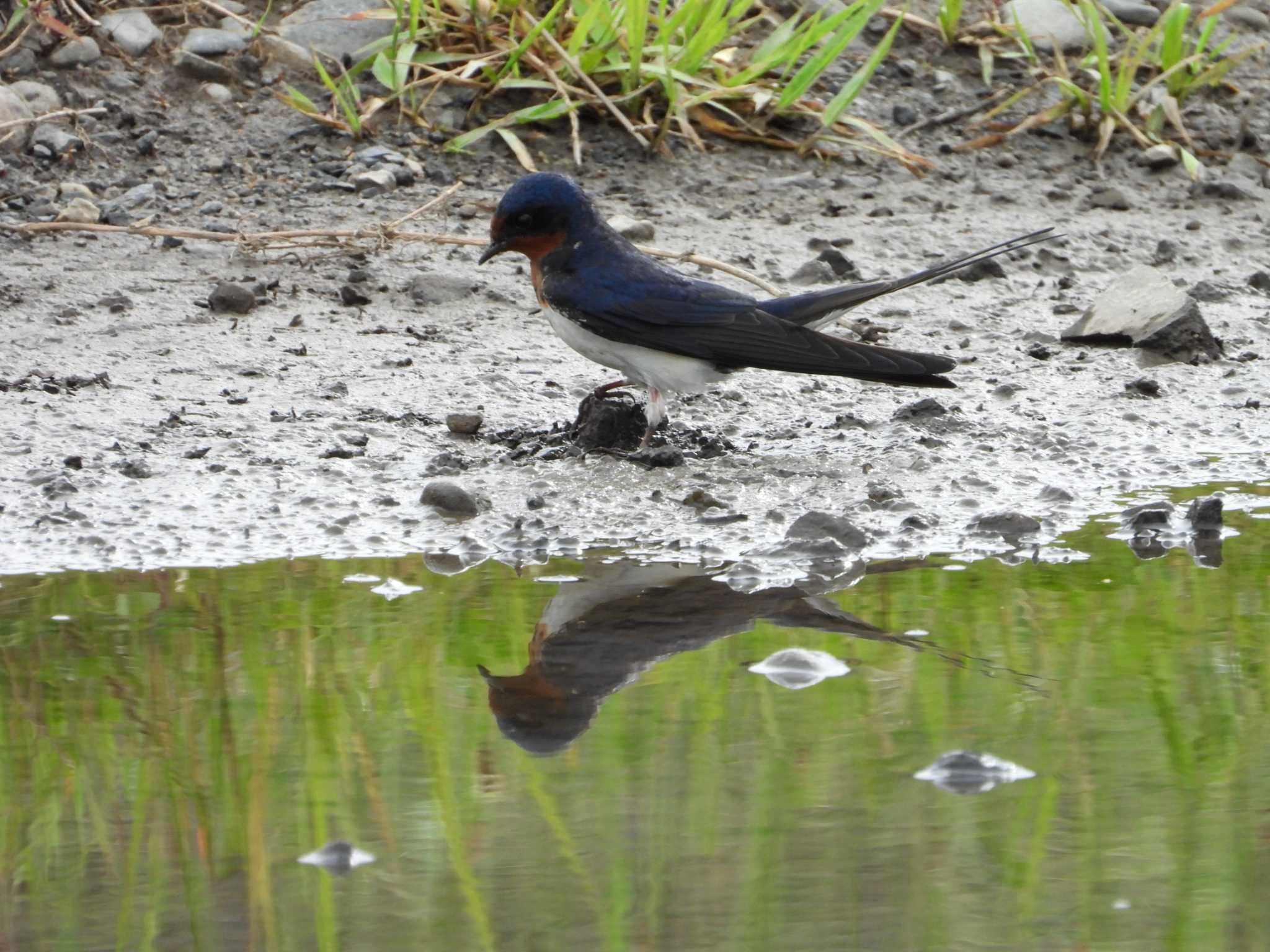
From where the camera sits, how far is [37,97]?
5.86 meters

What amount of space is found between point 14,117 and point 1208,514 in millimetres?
3989

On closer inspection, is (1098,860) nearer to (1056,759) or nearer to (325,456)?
(1056,759)

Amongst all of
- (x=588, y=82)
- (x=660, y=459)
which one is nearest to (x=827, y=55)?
(x=588, y=82)

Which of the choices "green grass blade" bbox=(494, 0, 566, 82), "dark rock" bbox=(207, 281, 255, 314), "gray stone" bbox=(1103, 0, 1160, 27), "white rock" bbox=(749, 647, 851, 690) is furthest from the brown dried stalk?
"gray stone" bbox=(1103, 0, 1160, 27)

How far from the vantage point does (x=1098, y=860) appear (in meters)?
2.02

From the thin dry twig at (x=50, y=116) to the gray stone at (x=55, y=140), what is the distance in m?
0.03

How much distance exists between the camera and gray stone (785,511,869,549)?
11.4ft

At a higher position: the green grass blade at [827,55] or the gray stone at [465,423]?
the green grass blade at [827,55]

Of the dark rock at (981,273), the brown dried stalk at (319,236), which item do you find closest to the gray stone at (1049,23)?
the dark rock at (981,273)

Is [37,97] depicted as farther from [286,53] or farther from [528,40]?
[528,40]

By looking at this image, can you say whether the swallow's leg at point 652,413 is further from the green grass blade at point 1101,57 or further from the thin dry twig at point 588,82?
the green grass blade at point 1101,57

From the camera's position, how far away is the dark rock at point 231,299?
16.1 ft

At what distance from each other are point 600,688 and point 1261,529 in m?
1.63

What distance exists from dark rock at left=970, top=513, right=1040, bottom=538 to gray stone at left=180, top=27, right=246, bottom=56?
361 cm
